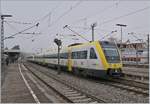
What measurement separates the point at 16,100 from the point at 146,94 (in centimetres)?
573

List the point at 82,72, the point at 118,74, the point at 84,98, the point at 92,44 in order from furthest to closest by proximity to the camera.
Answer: the point at 82,72 < the point at 92,44 < the point at 118,74 < the point at 84,98

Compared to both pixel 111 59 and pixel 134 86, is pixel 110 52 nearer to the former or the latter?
pixel 111 59

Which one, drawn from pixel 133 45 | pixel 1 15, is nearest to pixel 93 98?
pixel 1 15

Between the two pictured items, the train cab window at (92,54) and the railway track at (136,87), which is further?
the train cab window at (92,54)

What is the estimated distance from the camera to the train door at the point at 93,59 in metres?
20.3

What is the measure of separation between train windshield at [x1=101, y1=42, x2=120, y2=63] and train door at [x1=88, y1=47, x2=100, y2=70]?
28.3 inches

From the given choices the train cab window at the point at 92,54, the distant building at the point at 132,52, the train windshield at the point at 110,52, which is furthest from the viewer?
the distant building at the point at 132,52

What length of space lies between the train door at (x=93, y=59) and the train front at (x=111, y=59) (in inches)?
28.5

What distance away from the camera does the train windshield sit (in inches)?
786

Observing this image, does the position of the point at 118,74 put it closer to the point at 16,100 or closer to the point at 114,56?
the point at 114,56

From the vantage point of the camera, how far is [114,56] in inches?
800

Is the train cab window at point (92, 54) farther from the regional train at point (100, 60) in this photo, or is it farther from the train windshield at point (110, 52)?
the train windshield at point (110, 52)

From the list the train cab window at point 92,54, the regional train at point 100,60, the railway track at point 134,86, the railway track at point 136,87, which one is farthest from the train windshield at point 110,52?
the railway track at point 136,87

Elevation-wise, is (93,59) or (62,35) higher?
(62,35)
